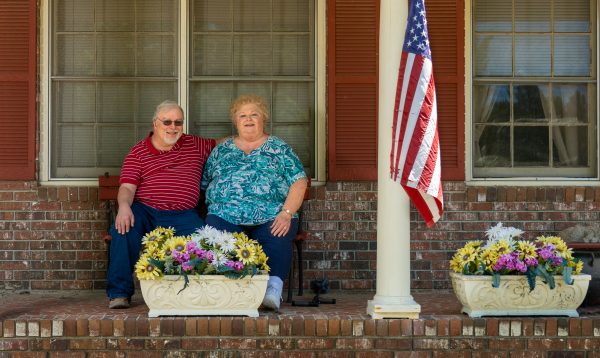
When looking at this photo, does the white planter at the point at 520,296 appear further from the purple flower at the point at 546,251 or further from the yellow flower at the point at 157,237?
the yellow flower at the point at 157,237

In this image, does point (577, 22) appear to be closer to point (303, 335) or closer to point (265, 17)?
point (265, 17)

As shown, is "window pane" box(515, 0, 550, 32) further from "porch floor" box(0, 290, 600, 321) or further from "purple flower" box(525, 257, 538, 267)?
"purple flower" box(525, 257, 538, 267)

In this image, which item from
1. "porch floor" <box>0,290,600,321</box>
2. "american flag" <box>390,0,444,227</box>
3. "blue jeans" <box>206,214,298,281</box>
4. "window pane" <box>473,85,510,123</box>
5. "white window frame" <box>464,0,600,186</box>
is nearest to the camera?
"american flag" <box>390,0,444,227</box>

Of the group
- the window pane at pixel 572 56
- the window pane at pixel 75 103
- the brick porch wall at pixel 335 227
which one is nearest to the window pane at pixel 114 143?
the window pane at pixel 75 103

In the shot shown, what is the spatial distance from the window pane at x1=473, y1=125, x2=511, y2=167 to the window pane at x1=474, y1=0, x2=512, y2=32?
69cm

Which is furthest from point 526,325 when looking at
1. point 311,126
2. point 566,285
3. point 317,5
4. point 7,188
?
point 7,188

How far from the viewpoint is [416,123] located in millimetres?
→ 5086

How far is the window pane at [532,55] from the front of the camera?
6676 millimetres

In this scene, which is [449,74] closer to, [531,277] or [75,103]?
[531,277]

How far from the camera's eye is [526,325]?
16.9 ft

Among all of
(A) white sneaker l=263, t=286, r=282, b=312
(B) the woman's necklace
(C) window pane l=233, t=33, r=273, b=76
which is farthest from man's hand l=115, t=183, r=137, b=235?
(C) window pane l=233, t=33, r=273, b=76

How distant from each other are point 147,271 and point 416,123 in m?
1.63

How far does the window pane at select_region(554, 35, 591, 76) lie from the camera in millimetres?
6684

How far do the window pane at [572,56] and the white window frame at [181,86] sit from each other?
164cm
